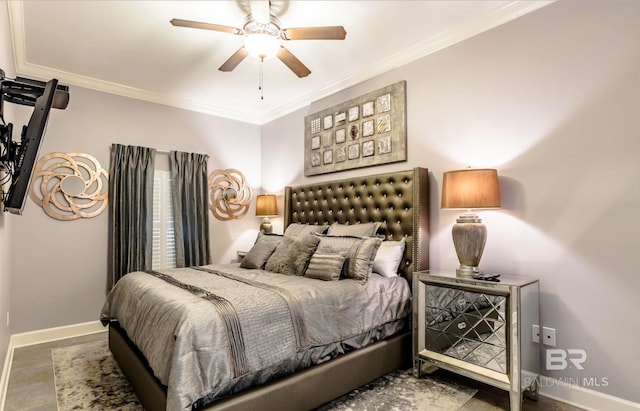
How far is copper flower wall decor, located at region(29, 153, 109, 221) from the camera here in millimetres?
3422

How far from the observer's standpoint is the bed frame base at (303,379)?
5.77ft

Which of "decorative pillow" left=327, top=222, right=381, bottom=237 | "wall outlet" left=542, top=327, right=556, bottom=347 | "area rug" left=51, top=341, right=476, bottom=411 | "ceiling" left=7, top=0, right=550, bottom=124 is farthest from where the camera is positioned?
"decorative pillow" left=327, top=222, right=381, bottom=237

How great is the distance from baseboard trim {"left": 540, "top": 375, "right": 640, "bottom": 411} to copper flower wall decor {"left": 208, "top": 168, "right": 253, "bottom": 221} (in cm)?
387

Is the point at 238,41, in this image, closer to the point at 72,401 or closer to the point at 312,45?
the point at 312,45

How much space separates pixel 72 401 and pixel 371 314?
2050 mm

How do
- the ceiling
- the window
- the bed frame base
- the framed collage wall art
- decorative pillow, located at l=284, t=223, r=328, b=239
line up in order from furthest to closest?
1. the window
2. decorative pillow, located at l=284, t=223, r=328, b=239
3. the framed collage wall art
4. the ceiling
5. the bed frame base

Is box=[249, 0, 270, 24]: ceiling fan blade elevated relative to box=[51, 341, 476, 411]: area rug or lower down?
elevated

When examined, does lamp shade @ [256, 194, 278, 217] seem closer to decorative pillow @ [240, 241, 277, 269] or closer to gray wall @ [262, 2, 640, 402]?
decorative pillow @ [240, 241, 277, 269]

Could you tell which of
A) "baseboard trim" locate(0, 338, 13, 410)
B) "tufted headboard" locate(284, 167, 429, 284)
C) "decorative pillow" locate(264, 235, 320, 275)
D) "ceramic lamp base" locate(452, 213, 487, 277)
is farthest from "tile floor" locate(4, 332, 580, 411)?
"decorative pillow" locate(264, 235, 320, 275)

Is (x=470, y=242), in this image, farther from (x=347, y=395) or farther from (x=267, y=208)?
(x=267, y=208)

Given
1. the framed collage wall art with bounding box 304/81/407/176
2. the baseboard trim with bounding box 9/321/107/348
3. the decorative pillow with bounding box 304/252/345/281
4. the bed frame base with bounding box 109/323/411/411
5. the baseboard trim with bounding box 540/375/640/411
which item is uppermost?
the framed collage wall art with bounding box 304/81/407/176

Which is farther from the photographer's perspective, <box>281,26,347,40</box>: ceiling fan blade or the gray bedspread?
<box>281,26,347,40</box>: ceiling fan blade

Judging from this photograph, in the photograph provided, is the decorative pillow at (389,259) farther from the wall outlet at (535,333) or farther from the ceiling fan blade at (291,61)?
the ceiling fan blade at (291,61)

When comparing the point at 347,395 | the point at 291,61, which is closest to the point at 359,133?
the point at 291,61
